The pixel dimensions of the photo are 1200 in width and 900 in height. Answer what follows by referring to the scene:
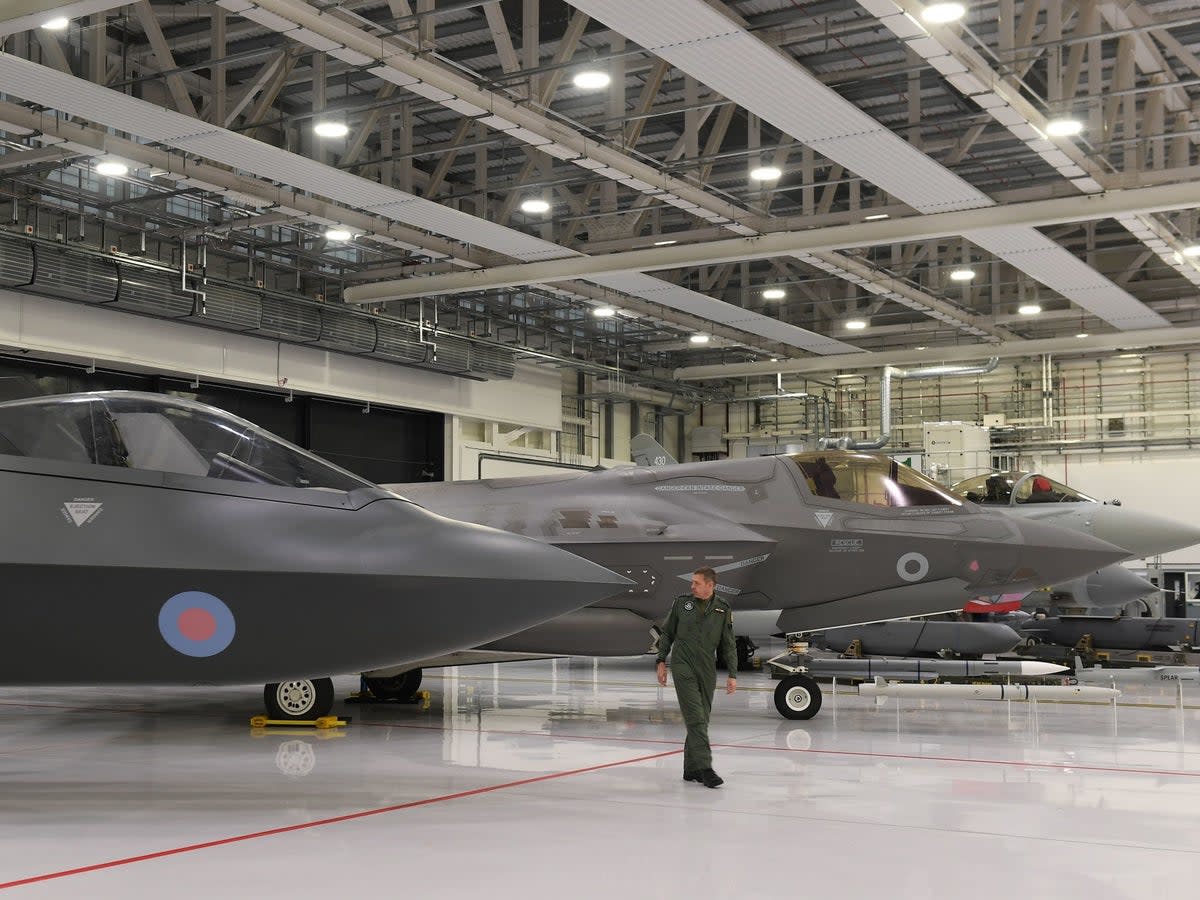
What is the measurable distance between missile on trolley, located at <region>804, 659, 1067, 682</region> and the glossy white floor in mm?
460

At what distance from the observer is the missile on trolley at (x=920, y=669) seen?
12401 mm

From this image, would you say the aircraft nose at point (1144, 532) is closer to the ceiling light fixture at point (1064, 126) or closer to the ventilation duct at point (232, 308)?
the ceiling light fixture at point (1064, 126)

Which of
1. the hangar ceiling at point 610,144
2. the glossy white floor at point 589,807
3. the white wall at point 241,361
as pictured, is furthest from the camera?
the white wall at point 241,361

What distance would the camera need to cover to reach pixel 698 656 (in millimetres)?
8156

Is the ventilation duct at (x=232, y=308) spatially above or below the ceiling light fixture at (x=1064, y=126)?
below

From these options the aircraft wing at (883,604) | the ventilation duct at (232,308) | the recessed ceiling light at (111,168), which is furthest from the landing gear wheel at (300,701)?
the ventilation duct at (232,308)

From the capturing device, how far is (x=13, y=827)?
20.3 feet

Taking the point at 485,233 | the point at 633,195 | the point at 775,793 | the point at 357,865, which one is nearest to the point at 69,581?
the point at 357,865

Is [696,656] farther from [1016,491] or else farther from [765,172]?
[1016,491]

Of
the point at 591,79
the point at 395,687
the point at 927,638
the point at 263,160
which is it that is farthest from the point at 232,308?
the point at 927,638

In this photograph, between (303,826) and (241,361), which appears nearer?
(303,826)

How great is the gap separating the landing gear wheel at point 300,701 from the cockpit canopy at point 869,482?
198 inches

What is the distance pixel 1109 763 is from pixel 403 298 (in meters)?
14.4

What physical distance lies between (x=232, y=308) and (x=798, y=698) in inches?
454
